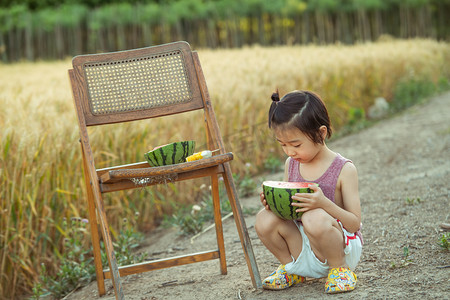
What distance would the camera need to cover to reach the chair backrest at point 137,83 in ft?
9.50

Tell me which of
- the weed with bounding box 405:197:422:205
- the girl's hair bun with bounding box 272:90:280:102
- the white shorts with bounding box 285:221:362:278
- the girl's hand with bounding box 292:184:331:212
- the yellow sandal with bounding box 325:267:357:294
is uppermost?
Result: the girl's hair bun with bounding box 272:90:280:102

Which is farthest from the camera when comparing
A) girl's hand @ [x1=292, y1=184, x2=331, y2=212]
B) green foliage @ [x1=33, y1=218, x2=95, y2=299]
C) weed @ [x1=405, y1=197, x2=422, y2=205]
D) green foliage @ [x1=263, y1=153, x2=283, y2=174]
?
green foliage @ [x1=263, y1=153, x2=283, y2=174]

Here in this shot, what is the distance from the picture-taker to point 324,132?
246 centimetres

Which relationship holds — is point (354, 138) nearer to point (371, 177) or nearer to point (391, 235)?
point (371, 177)

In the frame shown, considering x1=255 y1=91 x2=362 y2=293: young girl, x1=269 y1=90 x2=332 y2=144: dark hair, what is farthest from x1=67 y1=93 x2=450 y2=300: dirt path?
x1=269 y1=90 x2=332 y2=144: dark hair

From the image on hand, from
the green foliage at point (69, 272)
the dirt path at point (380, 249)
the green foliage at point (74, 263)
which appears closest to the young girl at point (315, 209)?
the dirt path at point (380, 249)

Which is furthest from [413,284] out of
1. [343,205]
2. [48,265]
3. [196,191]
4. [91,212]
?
[196,191]

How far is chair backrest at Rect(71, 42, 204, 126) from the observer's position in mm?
2896

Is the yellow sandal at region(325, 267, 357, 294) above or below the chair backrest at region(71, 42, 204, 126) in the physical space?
below

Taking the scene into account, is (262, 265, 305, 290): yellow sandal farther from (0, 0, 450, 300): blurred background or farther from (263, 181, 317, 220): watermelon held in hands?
(0, 0, 450, 300): blurred background

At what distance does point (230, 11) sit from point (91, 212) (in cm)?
2189

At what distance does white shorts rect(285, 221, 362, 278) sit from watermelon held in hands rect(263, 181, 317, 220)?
0.58 feet

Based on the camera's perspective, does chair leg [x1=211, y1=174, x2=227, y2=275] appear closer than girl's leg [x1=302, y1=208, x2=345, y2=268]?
No

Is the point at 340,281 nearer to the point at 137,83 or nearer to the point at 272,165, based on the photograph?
the point at 137,83
